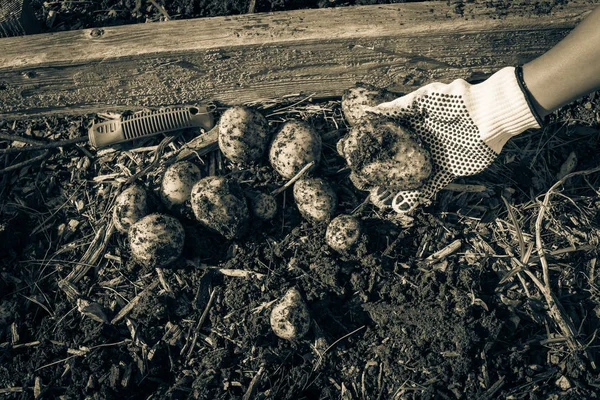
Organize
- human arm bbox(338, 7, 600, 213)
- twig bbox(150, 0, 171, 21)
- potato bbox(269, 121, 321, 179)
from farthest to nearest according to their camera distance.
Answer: twig bbox(150, 0, 171, 21)
potato bbox(269, 121, 321, 179)
human arm bbox(338, 7, 600, 213)

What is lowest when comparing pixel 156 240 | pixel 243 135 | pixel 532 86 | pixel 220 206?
pixel 156 240

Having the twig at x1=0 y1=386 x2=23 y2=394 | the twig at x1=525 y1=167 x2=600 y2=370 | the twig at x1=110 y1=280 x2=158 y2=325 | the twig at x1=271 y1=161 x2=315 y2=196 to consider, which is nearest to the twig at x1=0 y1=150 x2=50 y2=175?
the twig at x1=110 y1=280 x2=158 y2=325

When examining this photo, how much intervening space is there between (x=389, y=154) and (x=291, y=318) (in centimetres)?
94

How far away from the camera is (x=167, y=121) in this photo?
2.64 metres

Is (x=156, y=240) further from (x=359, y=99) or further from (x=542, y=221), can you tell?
(x=542, y=221)

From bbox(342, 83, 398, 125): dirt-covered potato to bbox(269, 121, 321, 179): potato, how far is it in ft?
0.79

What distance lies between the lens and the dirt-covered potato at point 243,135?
8.02ft

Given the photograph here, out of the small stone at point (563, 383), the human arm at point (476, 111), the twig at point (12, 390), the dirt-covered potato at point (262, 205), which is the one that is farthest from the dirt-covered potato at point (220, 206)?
the small stone at point (563, 383)

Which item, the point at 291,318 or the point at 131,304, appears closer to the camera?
the point at 291,318

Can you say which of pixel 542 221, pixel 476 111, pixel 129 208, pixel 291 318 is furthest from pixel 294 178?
pixel 542 221

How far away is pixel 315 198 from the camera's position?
2.39 m

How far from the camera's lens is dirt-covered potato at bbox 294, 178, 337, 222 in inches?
94.2

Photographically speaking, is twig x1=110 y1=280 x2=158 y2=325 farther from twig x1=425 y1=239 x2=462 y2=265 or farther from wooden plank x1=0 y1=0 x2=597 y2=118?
twig x1=425 y1=239 x2=462 y2=265

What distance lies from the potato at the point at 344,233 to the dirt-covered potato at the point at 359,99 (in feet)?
1.90
